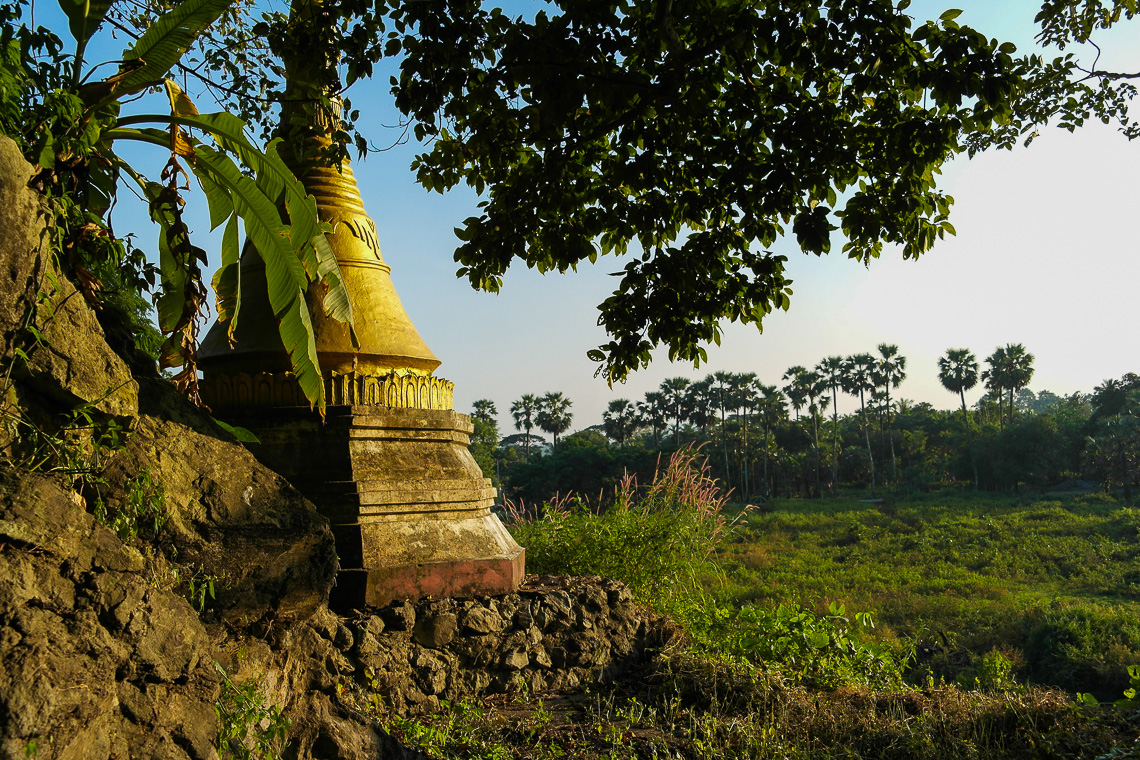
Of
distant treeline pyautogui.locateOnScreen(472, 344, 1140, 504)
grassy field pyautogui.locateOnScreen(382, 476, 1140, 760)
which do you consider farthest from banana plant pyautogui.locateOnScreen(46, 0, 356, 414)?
distant treeline pyautogui.locateOnScreen(472, 344, 1140, 504)

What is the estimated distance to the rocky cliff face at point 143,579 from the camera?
2090 mm

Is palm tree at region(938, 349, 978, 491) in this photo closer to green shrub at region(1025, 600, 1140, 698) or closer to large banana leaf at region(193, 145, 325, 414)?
green shrub at region(1025, 600, 1140, 698)

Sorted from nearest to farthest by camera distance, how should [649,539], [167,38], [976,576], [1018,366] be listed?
[167,38] < [649,539] < [976,576] < [1018,366]

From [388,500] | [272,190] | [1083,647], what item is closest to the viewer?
[272,190]

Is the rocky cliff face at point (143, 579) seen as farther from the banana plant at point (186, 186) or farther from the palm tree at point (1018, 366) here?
the palm tree at point (1018, 366)

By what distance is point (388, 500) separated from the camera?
5160 mm

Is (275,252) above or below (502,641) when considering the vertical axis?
above

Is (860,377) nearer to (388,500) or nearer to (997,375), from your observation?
(997,375)

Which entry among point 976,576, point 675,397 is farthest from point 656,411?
point 976,576

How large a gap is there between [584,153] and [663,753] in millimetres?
3611

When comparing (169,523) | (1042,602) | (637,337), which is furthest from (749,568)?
(169,523)

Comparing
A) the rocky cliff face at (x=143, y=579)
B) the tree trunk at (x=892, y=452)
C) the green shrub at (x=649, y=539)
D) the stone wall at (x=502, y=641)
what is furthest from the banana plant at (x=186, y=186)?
the tree trunk at (x=892, y=452)

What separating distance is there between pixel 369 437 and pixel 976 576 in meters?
26.3

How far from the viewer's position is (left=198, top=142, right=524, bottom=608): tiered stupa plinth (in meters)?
5.01
